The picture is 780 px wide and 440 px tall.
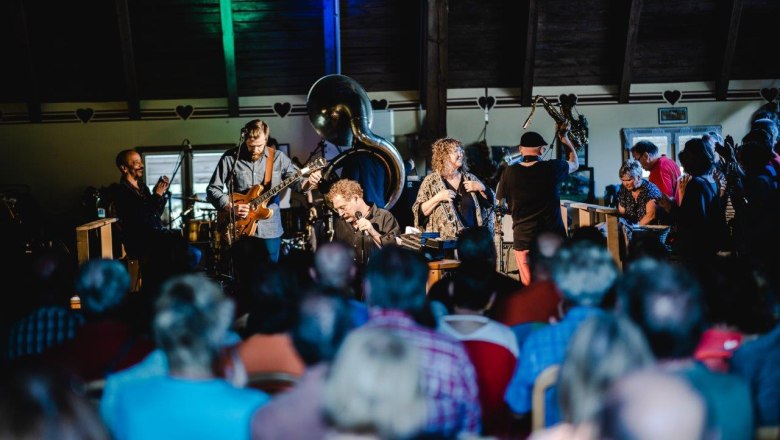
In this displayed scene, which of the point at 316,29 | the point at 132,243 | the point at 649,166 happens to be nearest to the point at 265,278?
the point at 132,243

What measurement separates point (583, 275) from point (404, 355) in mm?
1310

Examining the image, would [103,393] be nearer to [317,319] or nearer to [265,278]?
[265,278]

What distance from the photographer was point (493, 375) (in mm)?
2779

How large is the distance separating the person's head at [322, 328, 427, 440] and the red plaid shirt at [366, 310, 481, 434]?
458mm

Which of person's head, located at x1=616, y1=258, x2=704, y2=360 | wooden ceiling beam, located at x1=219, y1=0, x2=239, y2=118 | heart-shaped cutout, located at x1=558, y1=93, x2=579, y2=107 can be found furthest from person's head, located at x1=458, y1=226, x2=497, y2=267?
wooden ceiling beam, located at x1=219, y1=0, x2=239, y2=118

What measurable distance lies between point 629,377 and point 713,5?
37.2 feet

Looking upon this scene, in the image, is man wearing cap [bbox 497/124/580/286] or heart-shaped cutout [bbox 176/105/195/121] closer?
man wearing cap [bbox 497/124/580/286]

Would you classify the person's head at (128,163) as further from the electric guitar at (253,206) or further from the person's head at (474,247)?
the person's head at (474,247)

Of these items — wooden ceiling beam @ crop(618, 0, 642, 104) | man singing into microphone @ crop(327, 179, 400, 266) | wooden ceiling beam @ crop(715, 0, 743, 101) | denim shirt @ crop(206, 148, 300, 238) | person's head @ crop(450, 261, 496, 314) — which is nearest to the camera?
person's head @ crop(450, 261, 496, 314)

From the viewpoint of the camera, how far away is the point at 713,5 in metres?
11.3

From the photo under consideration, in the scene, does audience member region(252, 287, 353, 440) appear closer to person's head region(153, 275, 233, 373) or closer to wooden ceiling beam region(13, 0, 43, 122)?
person's head region(153, 275, 233, 373)

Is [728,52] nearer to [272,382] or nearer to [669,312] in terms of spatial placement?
[669,312]

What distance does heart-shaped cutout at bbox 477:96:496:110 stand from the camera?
38.4 ft

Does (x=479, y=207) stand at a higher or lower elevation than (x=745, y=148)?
lower
